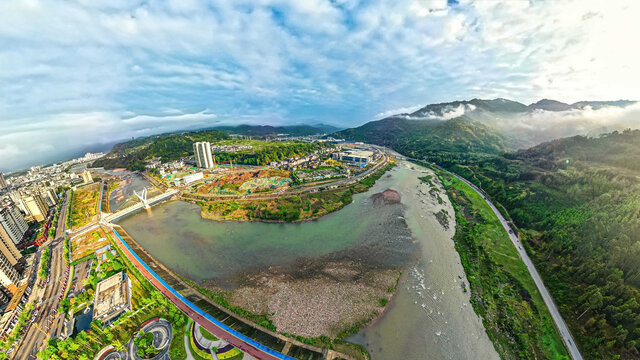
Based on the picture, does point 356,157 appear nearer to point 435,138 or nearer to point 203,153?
point 203,153

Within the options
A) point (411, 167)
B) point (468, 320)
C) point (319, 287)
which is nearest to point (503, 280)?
point (468, 320)

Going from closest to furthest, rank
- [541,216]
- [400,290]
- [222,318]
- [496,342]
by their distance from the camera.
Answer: [496,342] < [222,318] < [400,290] < [541,216]

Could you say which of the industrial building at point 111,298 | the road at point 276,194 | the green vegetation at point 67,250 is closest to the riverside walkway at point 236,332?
the industrial building at point 111,298

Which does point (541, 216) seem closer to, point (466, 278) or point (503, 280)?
point (503, 280)

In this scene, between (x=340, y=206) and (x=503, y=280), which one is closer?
(x=503, y=280)

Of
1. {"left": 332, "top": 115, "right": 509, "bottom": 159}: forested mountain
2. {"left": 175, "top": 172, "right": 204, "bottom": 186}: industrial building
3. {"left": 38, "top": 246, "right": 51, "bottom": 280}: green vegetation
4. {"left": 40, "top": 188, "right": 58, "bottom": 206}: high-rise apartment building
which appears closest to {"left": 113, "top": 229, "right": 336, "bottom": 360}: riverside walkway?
{"left": 38, "top": 246, "right": 51, "bottom": 280}: green vegetation

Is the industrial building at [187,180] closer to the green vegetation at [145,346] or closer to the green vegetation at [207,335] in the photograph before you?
the green vegetation at [145,346]
